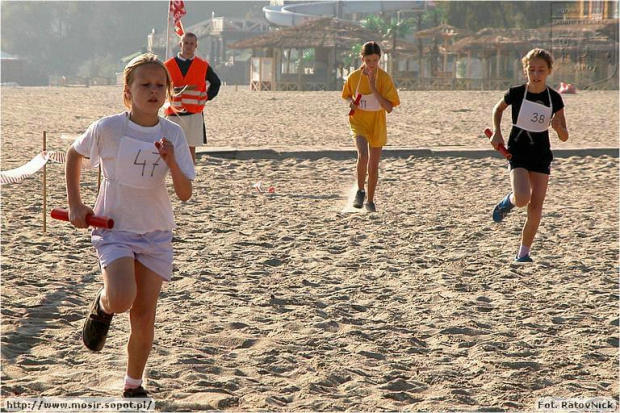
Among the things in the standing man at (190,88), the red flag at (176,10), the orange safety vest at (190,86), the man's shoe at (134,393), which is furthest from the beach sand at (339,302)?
the red flag at (176,10)

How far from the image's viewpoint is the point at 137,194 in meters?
3.59

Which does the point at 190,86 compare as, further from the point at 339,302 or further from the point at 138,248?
the point at 138,248

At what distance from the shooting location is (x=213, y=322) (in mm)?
4891

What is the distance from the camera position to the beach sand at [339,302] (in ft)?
13.0

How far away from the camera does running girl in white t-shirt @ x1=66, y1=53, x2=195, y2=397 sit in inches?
140

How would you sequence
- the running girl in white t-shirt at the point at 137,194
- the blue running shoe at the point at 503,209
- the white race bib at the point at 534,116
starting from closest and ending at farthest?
the running girl in white t-shirt at the point at 137,194
the white race bib at the point at 534,116
the blue running shoe at the point at 503,209

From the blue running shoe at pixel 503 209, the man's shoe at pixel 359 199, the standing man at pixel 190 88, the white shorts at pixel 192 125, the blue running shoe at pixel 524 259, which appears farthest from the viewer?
the man's shoe at pixel 359 199

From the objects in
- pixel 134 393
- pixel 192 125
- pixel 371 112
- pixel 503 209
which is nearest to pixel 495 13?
pixel 371 112

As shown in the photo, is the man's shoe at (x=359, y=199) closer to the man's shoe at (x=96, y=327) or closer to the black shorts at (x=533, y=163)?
the black shorts at (x=533, y=163)

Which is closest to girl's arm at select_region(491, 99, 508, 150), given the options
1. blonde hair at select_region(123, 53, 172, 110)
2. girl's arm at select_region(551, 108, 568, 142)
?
girl's arm at select_region(551, 108, 568, 142)

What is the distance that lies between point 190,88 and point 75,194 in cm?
503

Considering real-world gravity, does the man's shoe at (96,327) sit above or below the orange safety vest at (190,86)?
below

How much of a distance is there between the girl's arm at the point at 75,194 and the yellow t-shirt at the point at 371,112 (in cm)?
491

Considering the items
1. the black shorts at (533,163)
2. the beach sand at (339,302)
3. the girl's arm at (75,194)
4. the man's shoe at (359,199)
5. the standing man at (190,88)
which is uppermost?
the standing man at (190,88)
